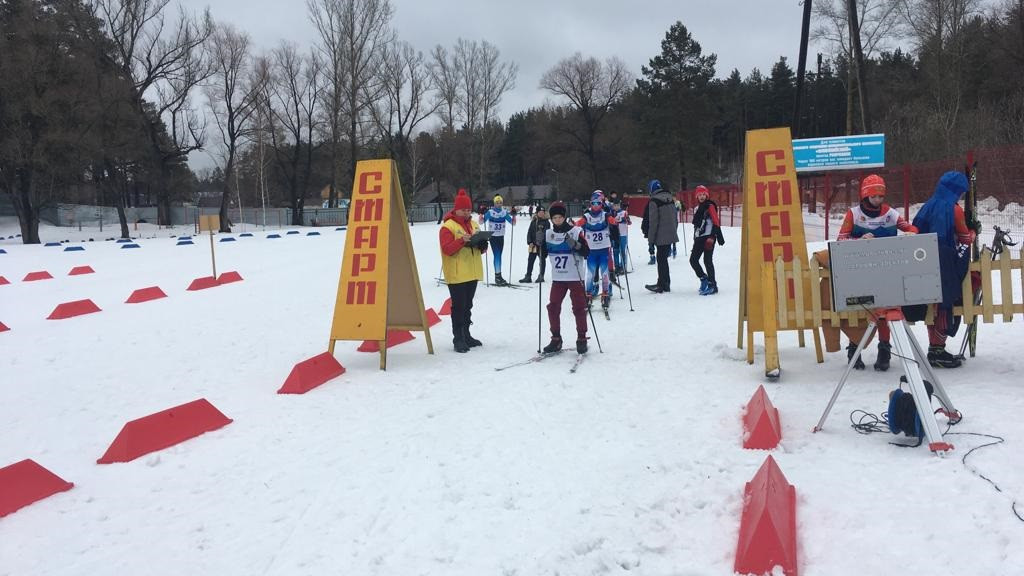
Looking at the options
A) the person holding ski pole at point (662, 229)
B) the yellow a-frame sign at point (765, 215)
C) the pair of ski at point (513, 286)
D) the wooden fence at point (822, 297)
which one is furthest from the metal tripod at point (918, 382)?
the pair of ski at point (513, 286)

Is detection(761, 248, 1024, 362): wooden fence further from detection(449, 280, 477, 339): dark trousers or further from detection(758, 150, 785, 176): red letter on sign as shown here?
detection(449, 280, 477, 339): dark trousers

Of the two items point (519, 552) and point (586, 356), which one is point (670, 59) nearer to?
point (586, 356)

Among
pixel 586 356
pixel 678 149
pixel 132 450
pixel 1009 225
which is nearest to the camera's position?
pixel 132 450

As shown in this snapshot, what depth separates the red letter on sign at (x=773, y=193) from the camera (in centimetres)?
707

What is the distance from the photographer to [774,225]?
708 centimetres

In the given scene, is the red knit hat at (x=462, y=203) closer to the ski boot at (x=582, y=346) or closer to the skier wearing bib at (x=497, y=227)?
the ski boot at (x=582, y=346)

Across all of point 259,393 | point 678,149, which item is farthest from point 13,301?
Answer: point 678,149

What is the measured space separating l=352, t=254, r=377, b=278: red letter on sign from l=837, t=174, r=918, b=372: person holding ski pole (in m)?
4.95

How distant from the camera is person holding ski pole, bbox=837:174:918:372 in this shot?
Result: 19.7 feet

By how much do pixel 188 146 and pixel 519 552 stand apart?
169 ft

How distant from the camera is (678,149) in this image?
204ft

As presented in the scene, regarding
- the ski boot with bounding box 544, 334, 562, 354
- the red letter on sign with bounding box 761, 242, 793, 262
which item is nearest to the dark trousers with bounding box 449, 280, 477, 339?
the ski boot with bounding box 544, 334, 562, 354

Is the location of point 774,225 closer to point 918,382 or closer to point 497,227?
point 918,382

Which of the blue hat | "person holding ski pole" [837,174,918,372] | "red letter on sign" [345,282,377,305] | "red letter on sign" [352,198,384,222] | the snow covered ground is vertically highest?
"red letter on sign" [352,198,384,222]
